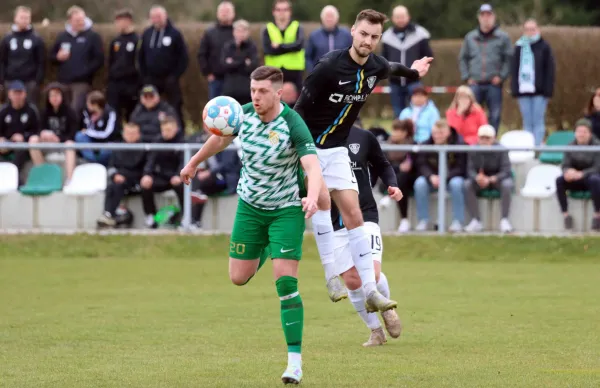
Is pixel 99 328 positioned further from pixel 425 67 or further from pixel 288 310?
pixel 425 67

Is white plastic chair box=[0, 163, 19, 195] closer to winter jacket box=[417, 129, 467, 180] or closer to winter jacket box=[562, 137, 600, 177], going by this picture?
winter jacket box=[417, 129, 467, 180]

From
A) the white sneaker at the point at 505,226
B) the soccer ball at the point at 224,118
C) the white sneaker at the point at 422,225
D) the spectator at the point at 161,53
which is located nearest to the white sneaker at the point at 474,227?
the white sneaker at the point at 505,226

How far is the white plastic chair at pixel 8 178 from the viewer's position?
16.8 meters

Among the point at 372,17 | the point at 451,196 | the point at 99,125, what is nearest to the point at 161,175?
the point at 99,125

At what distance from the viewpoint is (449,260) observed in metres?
15.4

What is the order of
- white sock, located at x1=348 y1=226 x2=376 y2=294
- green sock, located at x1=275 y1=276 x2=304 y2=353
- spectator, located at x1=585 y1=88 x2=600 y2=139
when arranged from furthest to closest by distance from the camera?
spectator, located at x1=585 y1=88 x2=600 y2=139 < white sock, located at x1=348 y1=226 x2=376 y2=294 < green sock, located at x1=275 y1=276 x2=304 y2=353

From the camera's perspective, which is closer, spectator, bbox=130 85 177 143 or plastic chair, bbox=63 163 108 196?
plastic chair, bbox=63 163 108 196

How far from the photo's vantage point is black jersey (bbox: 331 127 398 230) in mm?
9789

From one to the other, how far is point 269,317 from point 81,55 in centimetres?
962

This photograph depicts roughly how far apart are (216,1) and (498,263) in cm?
3044

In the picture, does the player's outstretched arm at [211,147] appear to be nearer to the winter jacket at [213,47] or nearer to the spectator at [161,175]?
the spectator at [161,175]

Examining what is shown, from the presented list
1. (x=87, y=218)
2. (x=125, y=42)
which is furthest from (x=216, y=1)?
(x=87, y=218)

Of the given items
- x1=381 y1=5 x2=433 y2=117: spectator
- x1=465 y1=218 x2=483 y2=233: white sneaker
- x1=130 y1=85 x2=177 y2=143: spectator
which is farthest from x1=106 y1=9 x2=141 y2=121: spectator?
x1=465 y1=218 x2=483 y2=233: white sneaker

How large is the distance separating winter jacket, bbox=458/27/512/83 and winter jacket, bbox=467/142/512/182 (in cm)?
258
